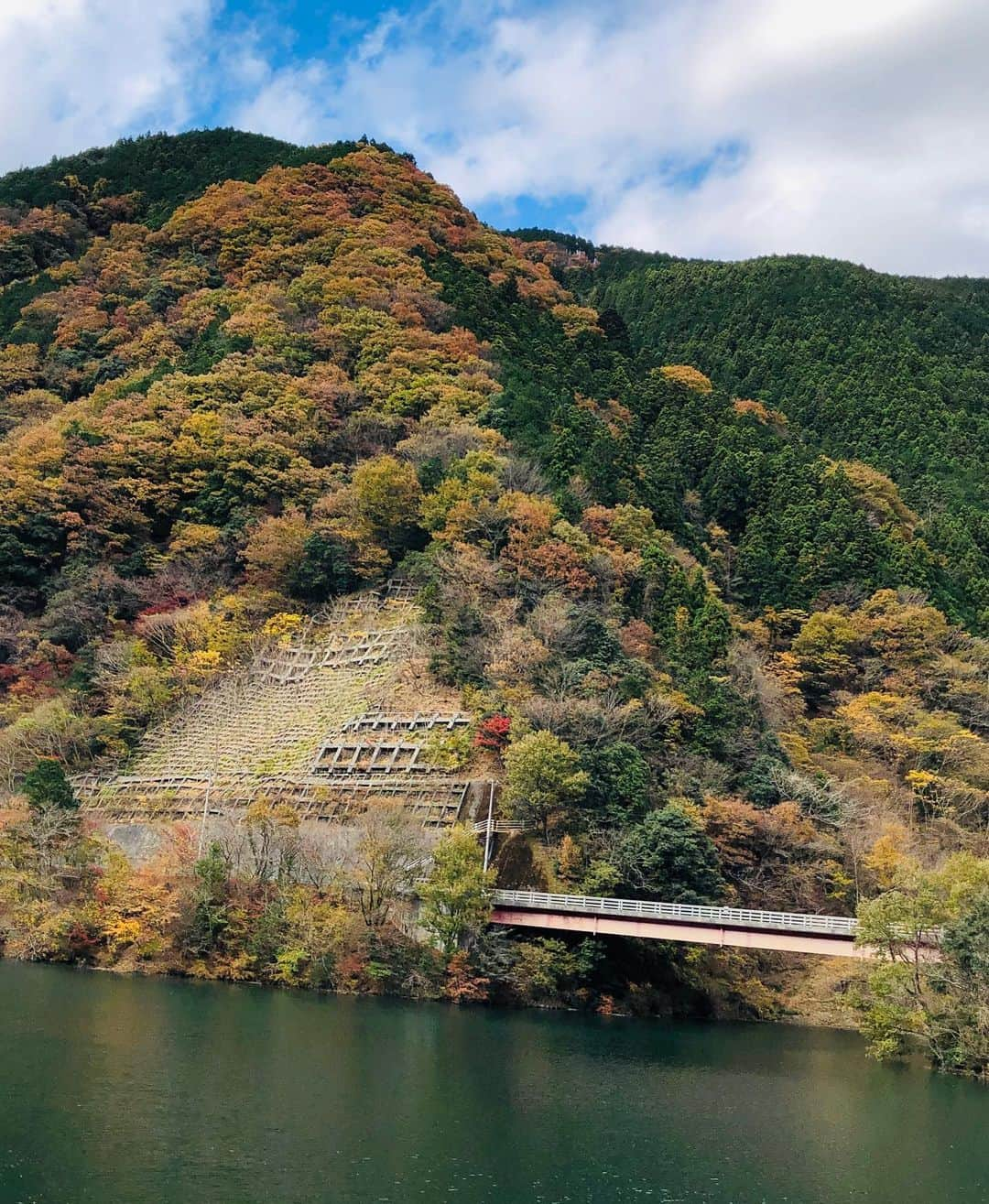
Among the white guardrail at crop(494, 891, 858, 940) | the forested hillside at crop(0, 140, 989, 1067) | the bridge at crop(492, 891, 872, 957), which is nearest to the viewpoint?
the bridge at crop(492, 891, 872, 957)

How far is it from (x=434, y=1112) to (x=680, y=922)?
16496 mm

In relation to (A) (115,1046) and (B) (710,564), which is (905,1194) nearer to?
(A) (115,1046)

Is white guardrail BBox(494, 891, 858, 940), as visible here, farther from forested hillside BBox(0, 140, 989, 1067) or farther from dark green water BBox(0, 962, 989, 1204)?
dark green water BBox(0, 962, 989, 1204)

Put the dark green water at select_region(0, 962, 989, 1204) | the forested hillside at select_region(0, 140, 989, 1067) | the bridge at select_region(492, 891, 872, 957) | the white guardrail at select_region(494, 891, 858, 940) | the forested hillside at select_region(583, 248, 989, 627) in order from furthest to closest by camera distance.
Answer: the forested hillside at select_region(583, 248, 989, 627) < the forested hillside at select_region(0, 140, 989, 1067) < the white guardrail at select_region(494, 891, 858, 940) < the bridge at select_region(492, 891, 872, 957) < the dark green water at select_region(0, 962, 989, 1204)

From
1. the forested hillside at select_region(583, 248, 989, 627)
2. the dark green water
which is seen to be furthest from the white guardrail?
Answer: the forested hillside at select_region(583, 248, 989, 627)

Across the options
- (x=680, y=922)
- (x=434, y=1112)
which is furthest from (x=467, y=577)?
(x=434, y=1112)

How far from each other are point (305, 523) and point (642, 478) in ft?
70.4

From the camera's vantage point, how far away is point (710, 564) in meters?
78.8

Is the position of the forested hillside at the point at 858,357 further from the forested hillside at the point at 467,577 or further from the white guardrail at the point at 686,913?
the white guardrail at the point at 686,913

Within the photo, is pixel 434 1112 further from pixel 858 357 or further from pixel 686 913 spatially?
pixel 858 357

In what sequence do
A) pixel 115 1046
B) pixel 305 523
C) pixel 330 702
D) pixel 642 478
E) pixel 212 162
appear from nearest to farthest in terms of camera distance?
pixel 115 1046 < pixel 330 702 < pixel 305 523 < pixel 642 478 < pixel 212 162

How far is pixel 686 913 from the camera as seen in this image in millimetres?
44281

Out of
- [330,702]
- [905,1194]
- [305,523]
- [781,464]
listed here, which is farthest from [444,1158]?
[781,464]

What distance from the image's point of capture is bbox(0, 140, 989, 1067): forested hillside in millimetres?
47406
